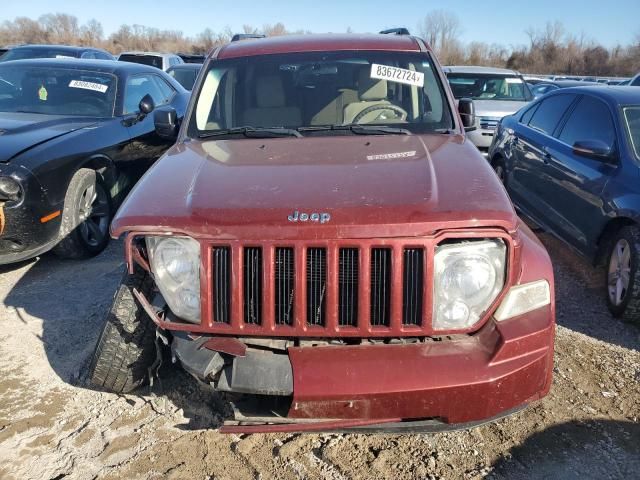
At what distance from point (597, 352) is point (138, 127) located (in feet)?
15.7

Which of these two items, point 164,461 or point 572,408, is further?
point 572,408

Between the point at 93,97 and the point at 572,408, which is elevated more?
the point at 93,97

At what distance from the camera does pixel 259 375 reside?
7.40 ft

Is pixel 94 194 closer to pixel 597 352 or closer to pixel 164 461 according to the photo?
pixel 164 461

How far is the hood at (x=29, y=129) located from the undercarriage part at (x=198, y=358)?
2688 millimetres

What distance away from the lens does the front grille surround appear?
7.21 ft

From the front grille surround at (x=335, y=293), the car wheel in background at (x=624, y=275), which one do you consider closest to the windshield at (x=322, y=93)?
the front grille surround at (x=335, y=293)

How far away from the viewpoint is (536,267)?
98.0 inches

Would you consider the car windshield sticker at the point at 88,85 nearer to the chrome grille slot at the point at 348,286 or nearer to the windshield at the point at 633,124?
the chrome grille slot at the point at 348,286

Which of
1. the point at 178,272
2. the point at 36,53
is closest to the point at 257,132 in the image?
the point at 178,272

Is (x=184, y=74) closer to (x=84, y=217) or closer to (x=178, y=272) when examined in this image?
(x=84, y=217)

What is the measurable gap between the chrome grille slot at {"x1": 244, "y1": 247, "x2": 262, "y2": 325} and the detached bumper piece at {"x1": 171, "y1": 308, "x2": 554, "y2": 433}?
17 cm

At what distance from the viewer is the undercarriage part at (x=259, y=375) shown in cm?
222

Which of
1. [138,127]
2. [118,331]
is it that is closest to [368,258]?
[118,331]
